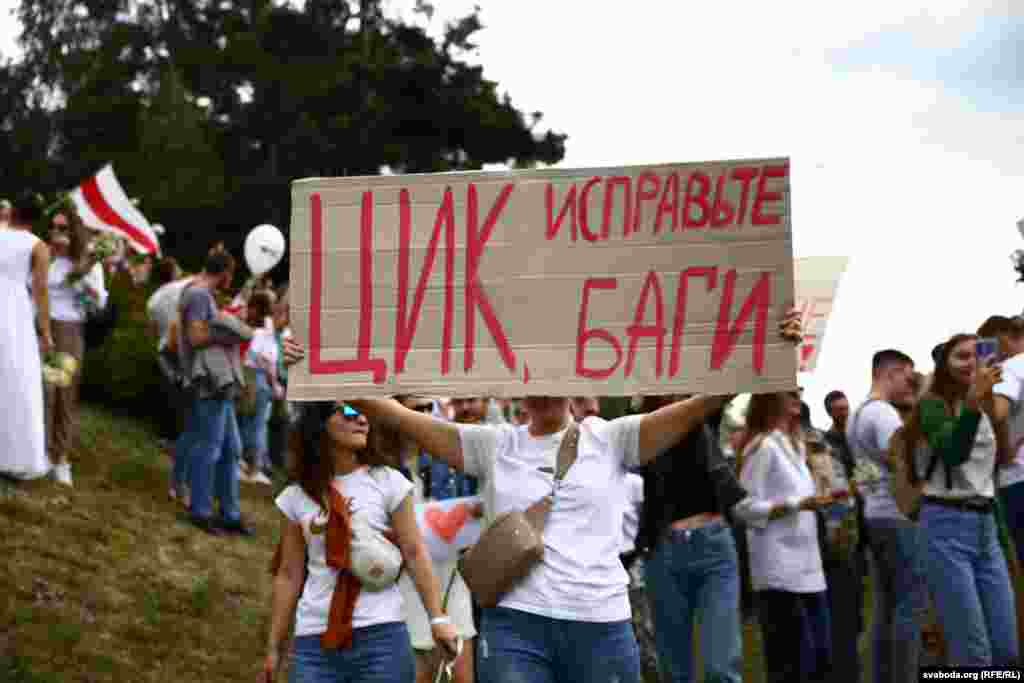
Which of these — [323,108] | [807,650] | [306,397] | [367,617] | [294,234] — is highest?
[323,108]

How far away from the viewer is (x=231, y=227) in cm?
3959

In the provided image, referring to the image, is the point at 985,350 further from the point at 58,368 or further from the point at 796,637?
the point at 58,368

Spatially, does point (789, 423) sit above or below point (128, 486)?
above

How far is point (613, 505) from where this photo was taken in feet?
18.6

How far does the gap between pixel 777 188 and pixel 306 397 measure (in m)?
1.80

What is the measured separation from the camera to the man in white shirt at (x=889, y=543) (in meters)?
9.08

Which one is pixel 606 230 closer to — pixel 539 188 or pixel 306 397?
pixel 539 188

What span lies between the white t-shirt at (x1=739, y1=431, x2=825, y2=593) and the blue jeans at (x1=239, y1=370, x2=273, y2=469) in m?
7.16

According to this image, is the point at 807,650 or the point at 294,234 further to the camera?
the point at 807,650

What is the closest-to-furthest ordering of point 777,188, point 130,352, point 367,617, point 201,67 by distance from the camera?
point 777,188, point 367,617, point 130,352, point 201,67

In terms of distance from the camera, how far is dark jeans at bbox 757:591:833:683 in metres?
8.91

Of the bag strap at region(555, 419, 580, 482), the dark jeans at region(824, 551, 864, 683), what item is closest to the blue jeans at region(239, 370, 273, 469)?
the dark jeans at region(824, 551, 864, 683)

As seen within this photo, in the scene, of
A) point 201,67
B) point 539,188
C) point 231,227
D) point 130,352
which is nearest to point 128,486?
point 130,352

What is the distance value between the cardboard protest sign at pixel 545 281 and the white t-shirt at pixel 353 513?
0.87 meters
